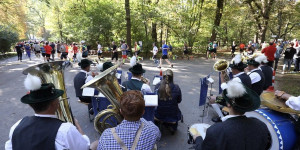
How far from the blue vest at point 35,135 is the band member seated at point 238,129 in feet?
4.85

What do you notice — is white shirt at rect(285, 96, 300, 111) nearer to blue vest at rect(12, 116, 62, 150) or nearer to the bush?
blue vest at rect(12, 116, 62, 150)

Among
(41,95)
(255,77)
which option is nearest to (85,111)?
(41,95)

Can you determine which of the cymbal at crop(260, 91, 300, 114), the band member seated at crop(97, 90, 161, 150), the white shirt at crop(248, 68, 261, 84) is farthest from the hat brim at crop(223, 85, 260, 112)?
the white shirt at crop(248, 68, 261, 84)

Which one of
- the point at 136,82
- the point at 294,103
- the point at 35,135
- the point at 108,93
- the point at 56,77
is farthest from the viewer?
the point at 136,82

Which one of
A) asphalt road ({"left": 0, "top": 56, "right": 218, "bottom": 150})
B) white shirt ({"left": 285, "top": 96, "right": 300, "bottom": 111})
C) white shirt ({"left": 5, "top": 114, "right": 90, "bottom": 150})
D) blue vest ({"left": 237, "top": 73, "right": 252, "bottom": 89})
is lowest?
asphalt road ({"left": 0, "top": 56, "right": 218, "bottom": 150})

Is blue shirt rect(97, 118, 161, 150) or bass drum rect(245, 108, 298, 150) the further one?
bass drum rect(245, 108, 298, 150)

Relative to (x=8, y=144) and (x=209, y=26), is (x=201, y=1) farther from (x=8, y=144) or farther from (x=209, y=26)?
(x=8, y=144)

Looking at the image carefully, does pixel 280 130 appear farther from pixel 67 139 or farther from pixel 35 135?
pixel 35 135

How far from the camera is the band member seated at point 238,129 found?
5.52ft

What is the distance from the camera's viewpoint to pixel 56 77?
2.82 m

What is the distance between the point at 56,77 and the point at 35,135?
1.39 m

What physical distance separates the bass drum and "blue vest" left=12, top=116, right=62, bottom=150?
2.63 metres

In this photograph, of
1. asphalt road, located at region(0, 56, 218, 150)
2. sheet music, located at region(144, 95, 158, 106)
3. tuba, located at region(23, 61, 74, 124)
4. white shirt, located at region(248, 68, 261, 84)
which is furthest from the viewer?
asphalt road, located at region(0, 56, 218, 150)

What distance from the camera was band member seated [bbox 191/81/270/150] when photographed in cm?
168
